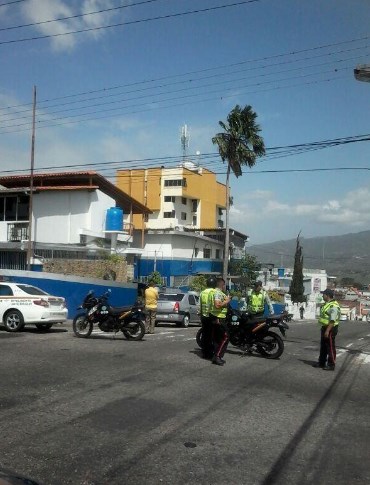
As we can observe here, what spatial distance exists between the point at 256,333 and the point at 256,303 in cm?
115

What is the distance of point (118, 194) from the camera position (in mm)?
34969

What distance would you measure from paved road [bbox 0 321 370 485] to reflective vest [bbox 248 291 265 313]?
207 centimetres

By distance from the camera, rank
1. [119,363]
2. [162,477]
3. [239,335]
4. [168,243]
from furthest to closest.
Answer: [168,243] → [239,335] → [119,363] → [162,477]

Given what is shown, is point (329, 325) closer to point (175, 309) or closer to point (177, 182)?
point (175, 309)

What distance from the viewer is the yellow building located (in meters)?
51.4

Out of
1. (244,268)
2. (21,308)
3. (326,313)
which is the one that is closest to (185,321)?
(21,308)

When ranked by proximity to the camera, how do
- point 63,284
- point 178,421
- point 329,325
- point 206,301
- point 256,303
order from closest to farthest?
point 178,421 < point 329,325 < point 206,301 < point 256,303 < point 63,284

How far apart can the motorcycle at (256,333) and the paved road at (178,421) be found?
40.0 inches

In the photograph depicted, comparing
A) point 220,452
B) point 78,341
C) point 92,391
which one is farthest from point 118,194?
point 220,452

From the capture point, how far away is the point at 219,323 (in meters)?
10.7

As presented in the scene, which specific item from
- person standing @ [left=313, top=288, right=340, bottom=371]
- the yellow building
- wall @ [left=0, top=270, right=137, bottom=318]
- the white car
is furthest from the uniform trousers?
the yellow building

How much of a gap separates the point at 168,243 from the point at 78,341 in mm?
28448

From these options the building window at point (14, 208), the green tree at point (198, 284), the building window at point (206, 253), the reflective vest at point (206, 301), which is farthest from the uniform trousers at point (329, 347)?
the building window at point (206, 253)

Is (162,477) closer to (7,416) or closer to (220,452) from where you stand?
(220,452)
